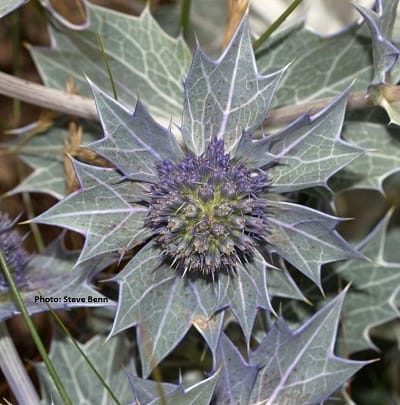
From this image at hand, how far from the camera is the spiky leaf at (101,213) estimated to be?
3.76 ft

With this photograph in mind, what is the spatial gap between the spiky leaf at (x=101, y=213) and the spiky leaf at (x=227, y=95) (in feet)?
0.52

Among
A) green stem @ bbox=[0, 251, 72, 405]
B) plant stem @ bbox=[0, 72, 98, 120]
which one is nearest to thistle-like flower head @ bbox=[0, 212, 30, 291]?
green stem @ bbox=[0, 251, 72, 405]

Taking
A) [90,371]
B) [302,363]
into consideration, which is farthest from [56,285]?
Result: [302,363]

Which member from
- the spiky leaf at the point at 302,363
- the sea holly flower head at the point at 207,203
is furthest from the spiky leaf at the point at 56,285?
the spiky leaf at the point at 302,363

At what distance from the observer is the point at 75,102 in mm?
1466

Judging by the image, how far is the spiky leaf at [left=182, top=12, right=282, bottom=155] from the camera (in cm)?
115

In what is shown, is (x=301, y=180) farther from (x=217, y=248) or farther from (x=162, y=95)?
(x=162, y=95)

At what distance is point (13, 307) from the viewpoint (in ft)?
4.30

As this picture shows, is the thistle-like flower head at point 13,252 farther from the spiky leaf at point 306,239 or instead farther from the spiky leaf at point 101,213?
the spiky leaf at point 306,239

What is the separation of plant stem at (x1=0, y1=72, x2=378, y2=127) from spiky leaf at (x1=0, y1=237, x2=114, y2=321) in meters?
0.30

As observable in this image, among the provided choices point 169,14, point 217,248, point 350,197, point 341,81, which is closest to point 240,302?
point 217,248

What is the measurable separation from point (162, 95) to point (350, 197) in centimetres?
72

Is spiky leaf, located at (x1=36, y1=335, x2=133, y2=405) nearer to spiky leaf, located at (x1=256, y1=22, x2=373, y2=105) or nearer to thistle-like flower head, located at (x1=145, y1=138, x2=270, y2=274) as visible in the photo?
thistle-like flower head, located at (x1=145, y1=138, x2=270, y2=274)

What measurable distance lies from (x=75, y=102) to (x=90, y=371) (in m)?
0.62
